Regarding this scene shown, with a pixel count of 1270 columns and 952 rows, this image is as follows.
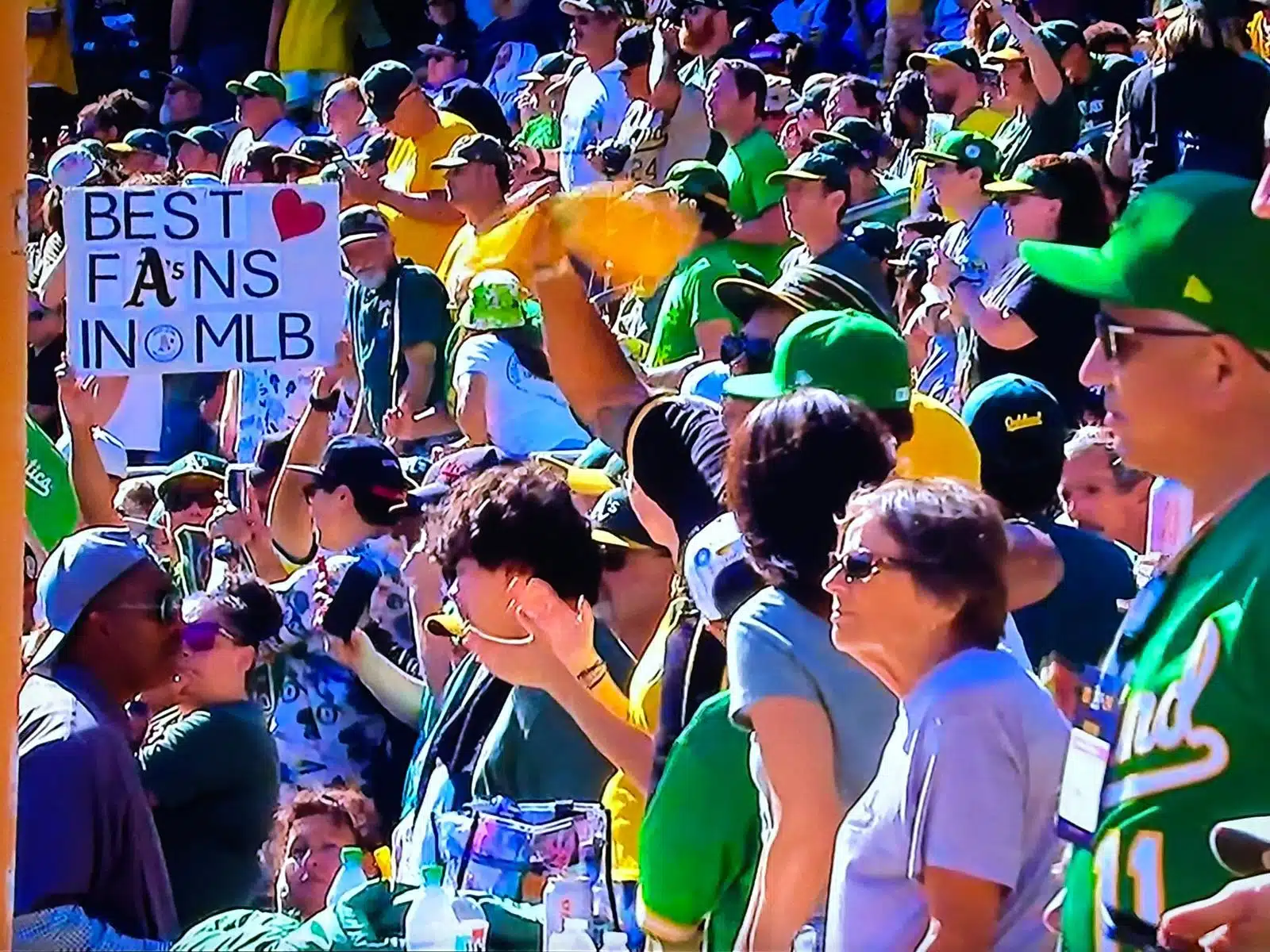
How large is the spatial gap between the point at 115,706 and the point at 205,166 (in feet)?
8.97

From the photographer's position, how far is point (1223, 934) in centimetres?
226

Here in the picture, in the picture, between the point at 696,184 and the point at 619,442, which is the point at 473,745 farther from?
the point at 696,184

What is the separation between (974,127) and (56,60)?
9.06ft

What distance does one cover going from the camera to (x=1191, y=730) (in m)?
2.35

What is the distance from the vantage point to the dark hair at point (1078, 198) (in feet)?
13.8

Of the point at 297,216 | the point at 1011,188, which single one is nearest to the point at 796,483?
the point at 297,216

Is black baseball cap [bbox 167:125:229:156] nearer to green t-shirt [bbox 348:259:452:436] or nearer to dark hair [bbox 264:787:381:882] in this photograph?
green t-shirt [bbox 348:259:452:436]

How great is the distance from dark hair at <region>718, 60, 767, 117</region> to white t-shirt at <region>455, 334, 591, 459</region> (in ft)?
5.47

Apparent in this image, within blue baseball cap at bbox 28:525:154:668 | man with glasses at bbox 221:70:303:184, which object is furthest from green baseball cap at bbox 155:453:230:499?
blue baseball cap at bbox 28:525:154:668

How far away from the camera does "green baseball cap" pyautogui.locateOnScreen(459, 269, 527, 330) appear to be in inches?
181

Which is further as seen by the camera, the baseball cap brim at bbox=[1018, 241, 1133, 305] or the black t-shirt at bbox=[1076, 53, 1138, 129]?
the black t-shirt at bbox=[1076, 53, 1138, 129]

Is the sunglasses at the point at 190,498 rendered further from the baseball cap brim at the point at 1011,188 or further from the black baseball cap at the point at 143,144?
the baseball cap brim at the point at 1011,188

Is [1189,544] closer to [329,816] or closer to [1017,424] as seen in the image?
[1017,424]

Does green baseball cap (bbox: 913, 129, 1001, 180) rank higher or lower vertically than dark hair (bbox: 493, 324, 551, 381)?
higher
